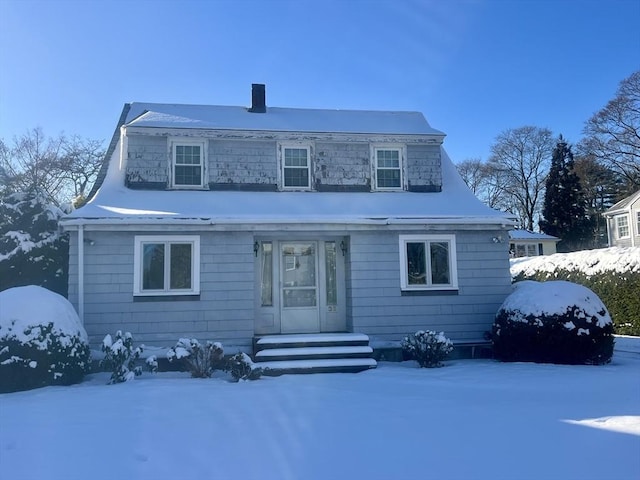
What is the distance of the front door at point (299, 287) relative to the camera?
36.3 ft

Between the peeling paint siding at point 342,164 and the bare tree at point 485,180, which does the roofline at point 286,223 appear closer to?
the peeling paint siding at point 342,164

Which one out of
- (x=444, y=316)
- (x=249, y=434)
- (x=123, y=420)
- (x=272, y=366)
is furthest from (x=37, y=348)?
(x=444, y=316)

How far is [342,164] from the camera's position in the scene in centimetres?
1232

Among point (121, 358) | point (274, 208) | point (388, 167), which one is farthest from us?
point (388, 167)

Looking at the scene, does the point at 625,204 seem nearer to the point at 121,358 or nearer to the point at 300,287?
the point at 300,287

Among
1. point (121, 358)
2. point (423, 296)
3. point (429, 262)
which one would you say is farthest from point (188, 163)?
point (423, 296)

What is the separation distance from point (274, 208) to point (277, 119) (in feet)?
10.6

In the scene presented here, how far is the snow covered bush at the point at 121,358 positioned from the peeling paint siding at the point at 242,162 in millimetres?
4364

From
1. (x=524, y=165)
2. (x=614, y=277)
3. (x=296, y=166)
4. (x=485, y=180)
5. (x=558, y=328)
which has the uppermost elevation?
(x=524, y=165)

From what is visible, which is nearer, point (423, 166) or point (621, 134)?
point (423, 166)

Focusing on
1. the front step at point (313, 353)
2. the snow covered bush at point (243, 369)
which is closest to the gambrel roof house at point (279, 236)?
the front step at point (313, 353)

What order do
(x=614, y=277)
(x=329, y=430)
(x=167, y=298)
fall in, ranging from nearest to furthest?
(x=329, y=430)
(x=167, y=298)
(x=614, y=277)

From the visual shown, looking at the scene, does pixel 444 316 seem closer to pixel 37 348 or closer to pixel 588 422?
pixel 588 422

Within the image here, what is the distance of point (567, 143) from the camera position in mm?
39250
